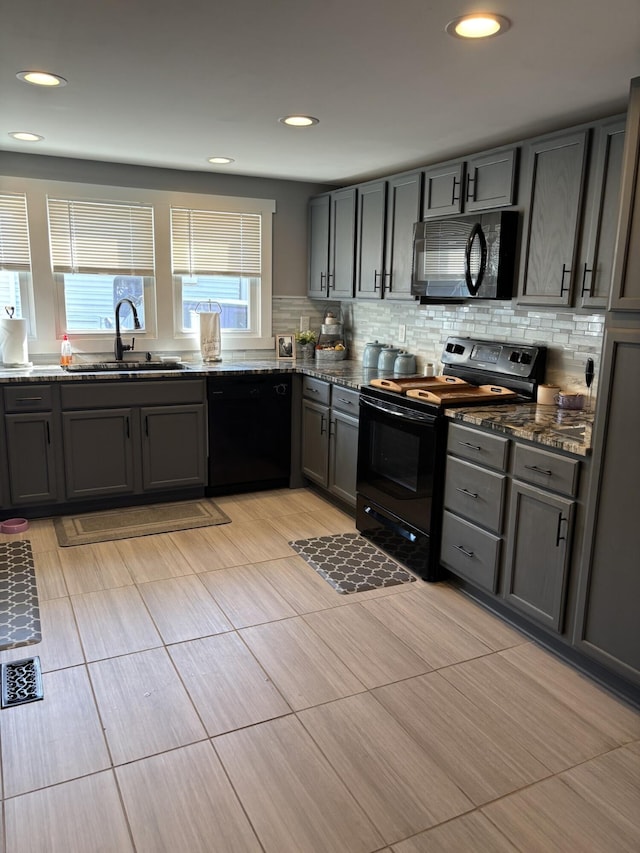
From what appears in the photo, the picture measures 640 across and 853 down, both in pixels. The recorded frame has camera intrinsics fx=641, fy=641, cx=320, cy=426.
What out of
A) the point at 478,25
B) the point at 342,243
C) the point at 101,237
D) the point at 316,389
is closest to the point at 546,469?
the point at 478,25

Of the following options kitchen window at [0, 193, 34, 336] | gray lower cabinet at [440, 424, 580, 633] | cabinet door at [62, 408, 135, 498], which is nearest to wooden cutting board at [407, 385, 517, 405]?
gray lower cabinet at [440, 424, 580, 633]

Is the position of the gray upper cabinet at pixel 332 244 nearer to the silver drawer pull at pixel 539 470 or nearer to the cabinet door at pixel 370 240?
the cabinet door at pixel 370 240

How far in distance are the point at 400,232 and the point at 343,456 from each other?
1.45 meters

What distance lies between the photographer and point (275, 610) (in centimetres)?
292

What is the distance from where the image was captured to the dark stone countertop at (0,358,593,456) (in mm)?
2562

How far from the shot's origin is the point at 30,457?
3854 mm

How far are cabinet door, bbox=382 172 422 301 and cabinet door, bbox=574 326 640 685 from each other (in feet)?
6.32

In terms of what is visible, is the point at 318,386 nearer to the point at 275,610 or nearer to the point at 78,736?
the point at 275,610

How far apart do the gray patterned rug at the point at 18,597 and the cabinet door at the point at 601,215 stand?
2762mm

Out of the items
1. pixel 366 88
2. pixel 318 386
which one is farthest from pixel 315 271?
pixel 366 88

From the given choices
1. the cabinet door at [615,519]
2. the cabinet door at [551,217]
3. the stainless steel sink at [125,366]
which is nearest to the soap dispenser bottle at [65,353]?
the stainless steel sink at [125,366]

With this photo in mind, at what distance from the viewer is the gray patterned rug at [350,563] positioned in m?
3.22

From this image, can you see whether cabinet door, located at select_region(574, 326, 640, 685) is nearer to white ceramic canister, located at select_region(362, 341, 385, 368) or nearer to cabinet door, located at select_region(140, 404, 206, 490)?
white ceramic canister, located at select_region(362, 341, 385, 368)

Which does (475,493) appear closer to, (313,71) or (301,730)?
(301,730)
